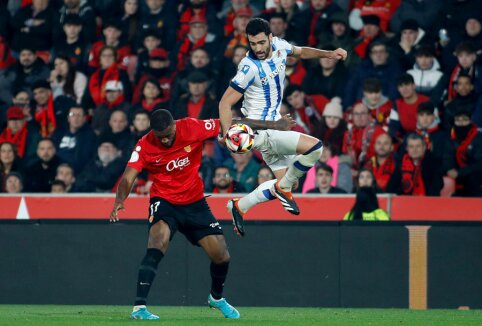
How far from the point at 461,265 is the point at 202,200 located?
4.02 m

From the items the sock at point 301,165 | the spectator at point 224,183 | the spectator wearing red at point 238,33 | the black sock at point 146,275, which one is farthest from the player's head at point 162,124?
the spectator wearing red at point 238,33

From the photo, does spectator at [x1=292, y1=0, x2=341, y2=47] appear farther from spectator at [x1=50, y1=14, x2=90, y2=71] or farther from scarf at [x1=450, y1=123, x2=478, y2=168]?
spectator at [x1=50, y1=14, x2=90, y2=71]

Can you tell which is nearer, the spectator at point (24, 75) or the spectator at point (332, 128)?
the spectator at point (332, 128)

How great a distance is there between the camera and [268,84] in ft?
42.7

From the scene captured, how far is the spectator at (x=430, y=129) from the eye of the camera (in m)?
17.3

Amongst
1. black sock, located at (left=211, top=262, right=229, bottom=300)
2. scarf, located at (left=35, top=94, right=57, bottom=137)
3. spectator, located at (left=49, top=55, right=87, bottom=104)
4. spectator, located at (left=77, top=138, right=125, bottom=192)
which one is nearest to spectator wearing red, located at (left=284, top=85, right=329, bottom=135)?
spectator, located at (left=77, top=138, right=125, bottom=192)

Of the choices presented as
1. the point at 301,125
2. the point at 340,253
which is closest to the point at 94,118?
the point at 301,125

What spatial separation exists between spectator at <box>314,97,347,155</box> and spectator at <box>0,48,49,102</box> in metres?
5.15

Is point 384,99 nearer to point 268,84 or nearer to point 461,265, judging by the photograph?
point 461,265

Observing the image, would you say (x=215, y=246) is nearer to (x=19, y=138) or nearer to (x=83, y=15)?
(x=19, y=138)

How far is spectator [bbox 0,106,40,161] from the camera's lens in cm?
1934

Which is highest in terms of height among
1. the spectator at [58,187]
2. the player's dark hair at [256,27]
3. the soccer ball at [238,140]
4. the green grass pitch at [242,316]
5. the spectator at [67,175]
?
the player's dark hair at [256,27]

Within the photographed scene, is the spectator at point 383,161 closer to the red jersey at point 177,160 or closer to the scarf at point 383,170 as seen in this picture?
the scarf at point 383,170

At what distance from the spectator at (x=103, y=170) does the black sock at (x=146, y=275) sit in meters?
5.54
